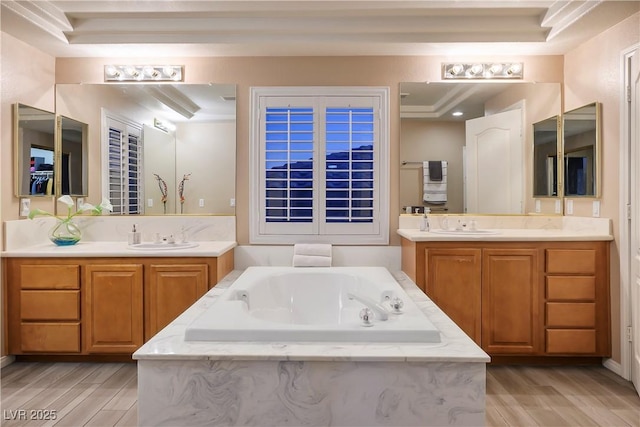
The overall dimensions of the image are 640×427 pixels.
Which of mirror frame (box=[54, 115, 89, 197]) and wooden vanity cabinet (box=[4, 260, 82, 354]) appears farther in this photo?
mirror frame (box=[54, 115, 89, 197])

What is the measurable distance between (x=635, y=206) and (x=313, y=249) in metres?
2.12

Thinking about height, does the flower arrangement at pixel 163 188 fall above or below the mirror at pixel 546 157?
below

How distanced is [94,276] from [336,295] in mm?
1658

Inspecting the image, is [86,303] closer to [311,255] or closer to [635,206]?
[311,255]

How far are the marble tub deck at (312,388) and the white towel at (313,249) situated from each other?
1.59m

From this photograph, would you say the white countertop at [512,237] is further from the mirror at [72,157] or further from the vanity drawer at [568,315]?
the mirror at [72,157]

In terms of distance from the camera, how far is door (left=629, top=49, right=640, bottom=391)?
2482mm

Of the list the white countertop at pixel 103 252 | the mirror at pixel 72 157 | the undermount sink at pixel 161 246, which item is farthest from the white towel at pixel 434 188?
the mirror at pixel 72 157

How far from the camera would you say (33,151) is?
303 cm

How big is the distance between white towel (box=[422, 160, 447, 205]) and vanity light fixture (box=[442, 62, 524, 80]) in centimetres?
70

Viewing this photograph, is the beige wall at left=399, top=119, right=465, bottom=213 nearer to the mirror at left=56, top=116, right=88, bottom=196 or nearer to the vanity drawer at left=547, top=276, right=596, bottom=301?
the vanity drawer at left=547, top=276, right=596, bottom=301

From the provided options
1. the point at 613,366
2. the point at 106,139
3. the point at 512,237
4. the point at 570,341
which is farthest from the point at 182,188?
the point at 613,366

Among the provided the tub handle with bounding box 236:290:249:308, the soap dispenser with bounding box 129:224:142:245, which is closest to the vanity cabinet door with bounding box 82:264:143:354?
the soap dispenser with bounding box 129:224:142:245

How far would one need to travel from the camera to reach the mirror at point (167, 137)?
329cm
